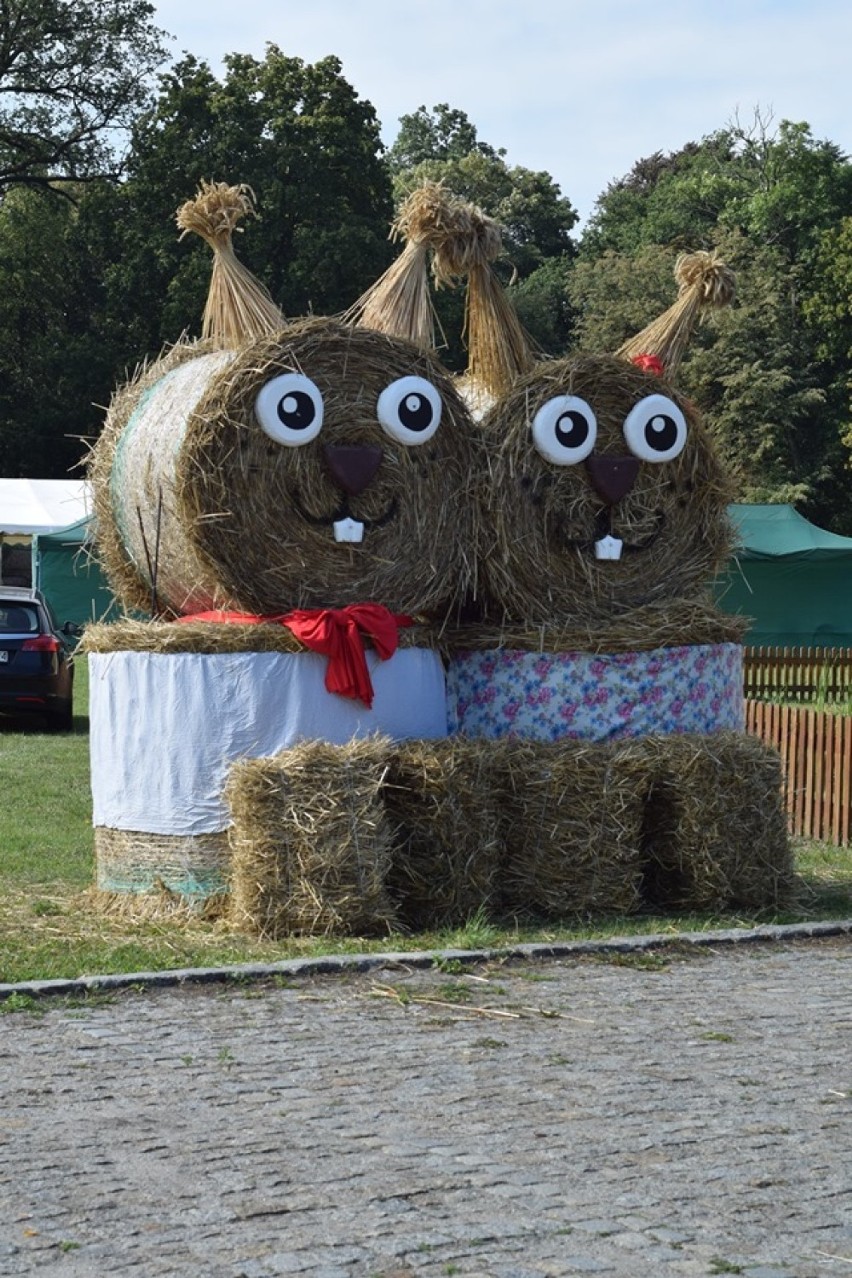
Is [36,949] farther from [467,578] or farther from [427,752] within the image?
[467,578]

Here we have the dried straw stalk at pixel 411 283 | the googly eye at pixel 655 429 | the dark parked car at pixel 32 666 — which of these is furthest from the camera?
the dark parked car at pixel 32 666

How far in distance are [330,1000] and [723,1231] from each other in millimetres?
2715

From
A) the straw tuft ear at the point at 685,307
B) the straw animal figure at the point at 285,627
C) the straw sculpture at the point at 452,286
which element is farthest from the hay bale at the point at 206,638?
the straw tuft ear at the point at 685,307

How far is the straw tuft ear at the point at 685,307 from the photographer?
10.8 m

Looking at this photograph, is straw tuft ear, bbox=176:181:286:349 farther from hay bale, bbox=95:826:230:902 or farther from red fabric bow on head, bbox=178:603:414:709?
hay bale, bbox=95:826:230:902

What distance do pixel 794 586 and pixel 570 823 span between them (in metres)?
21.6

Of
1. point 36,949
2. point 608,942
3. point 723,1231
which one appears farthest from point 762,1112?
point 36,949

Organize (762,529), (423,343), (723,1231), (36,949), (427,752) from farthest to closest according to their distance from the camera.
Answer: (762,529)
(423,343)
(427,752)
(36,949)
(723,1231)

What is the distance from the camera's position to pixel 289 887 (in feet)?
26.8

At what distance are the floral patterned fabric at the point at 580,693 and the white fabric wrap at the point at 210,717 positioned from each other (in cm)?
35

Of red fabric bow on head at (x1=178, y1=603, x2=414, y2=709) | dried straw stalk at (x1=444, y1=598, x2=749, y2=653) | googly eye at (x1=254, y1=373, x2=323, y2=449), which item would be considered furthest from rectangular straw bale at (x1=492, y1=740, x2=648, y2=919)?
googly eye at (x1=254, y1=373, x2=323, y2=449)

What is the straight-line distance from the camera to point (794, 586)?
29.7 meters

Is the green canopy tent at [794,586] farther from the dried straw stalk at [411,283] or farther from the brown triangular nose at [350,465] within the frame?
the brown triangular nose at [350,465]

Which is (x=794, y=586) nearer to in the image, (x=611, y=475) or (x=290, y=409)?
(x=611, y=475)
